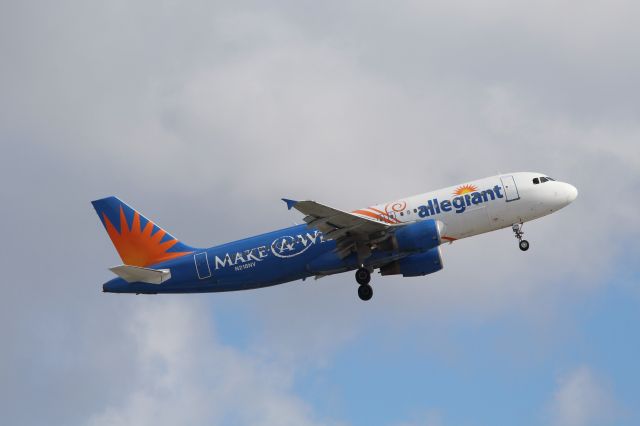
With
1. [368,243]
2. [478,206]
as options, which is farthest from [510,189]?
[368,243]

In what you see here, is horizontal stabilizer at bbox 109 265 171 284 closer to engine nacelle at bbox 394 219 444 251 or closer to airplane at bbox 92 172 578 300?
airplane at bbox 92 172 578 300

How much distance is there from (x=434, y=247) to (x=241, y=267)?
36.6 ft

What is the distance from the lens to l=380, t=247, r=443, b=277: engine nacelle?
65.9m

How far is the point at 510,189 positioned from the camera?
6469 cm

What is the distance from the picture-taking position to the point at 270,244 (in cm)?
6531

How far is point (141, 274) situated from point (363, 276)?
12.7 meters

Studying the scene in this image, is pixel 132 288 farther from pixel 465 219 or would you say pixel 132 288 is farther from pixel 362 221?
pixel 465 219

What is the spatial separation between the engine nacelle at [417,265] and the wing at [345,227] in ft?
10.5

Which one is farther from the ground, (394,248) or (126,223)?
(126,223)

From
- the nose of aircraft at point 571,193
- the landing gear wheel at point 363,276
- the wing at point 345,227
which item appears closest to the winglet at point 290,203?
the wing at point 345,227

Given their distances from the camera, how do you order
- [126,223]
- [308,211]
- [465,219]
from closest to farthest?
[308,211]
[465,219]
[126,223]

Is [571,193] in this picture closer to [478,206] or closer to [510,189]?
[510,189]

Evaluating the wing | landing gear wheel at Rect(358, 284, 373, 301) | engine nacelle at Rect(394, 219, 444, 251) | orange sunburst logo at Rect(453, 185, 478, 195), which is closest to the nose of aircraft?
orange sunburst logo at Rect(453, 185, 478, 195)

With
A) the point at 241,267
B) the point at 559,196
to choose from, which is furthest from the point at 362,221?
the point at 559,196
